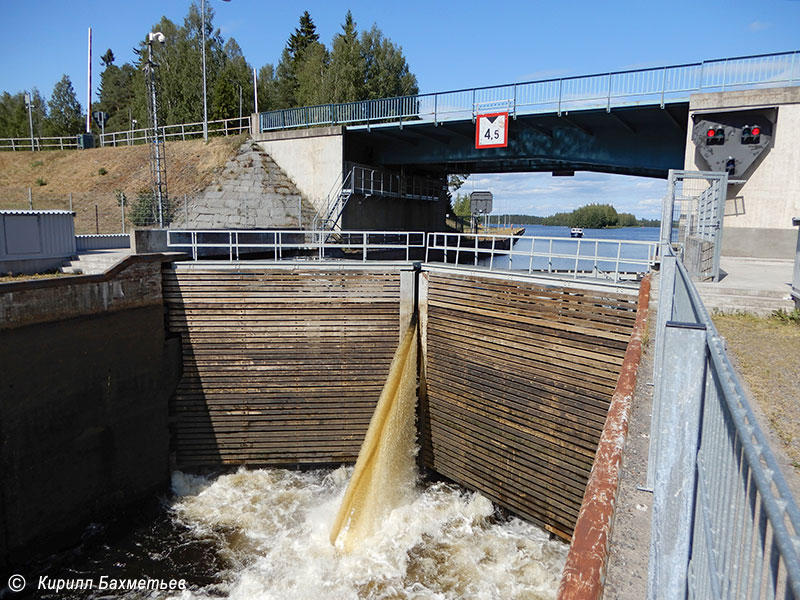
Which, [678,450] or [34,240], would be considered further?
[34,240]

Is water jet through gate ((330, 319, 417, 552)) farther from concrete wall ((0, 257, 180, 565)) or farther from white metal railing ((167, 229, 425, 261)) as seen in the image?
concrete wall ((0, 257, 180, 565))

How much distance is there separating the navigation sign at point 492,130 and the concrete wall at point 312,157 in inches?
232

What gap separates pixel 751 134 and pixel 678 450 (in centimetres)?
1546

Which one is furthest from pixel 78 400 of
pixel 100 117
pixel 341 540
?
pixel 100 117

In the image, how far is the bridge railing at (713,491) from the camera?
95cm

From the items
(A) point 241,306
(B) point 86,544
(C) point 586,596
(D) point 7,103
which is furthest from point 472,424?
(D) point 7,103

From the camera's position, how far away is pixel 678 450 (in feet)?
5.88

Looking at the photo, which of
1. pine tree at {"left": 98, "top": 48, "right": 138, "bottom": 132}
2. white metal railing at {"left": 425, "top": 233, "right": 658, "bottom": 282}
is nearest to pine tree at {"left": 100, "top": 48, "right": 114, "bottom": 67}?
pine tree at {"left": 98, "top": 48, "right": 138, "bottom": 132}

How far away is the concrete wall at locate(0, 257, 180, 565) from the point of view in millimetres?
9086

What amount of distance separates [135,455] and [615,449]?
11036 millimetres

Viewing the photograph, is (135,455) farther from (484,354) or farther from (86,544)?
(484,354)

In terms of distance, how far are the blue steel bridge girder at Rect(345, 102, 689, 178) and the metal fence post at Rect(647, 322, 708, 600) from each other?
52.1 feet

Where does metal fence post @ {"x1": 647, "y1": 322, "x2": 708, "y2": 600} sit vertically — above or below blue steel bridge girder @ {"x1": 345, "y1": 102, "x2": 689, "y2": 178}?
below

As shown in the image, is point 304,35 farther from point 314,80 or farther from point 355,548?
point 355,548
